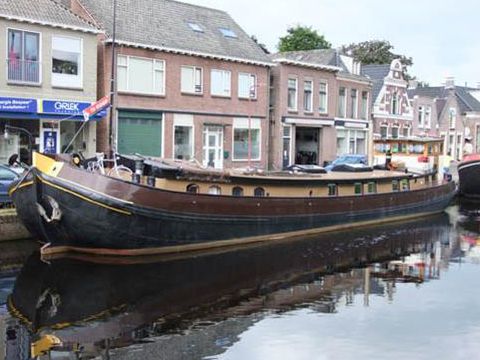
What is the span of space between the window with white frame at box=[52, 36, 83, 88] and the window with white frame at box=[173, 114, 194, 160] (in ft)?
17.6

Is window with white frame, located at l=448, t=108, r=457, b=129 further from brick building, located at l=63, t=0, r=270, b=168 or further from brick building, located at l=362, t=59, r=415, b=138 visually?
brick building, located at l=63, t=0, r=270, b=168

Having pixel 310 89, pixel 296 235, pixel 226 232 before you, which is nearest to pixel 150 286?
pixel 226 232

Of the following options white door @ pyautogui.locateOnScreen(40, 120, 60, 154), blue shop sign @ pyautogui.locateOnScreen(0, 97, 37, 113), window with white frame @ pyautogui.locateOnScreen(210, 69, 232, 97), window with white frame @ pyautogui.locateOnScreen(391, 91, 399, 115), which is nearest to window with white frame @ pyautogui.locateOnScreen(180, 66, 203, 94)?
window with white frame @ pyautogui.locateOnScreen(210, 69, 232, 97)

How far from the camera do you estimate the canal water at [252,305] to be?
11531 millimetres

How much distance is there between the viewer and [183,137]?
33.4m

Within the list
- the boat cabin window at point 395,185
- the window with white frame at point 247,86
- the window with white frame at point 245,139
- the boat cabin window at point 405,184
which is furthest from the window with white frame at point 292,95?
the boat cabin window at point 395,185

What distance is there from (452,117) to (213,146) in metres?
32.2

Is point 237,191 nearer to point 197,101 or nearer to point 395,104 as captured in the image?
point 197,101

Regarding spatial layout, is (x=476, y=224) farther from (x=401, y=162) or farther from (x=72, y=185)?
(x=72, y=185)

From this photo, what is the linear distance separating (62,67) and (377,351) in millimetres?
21059

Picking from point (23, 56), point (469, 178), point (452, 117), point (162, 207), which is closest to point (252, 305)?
point (162, 207)

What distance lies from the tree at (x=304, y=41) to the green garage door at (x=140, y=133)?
112 feet

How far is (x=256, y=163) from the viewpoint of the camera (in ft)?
123

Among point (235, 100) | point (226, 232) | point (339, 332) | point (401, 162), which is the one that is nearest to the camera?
point (339, 332)
